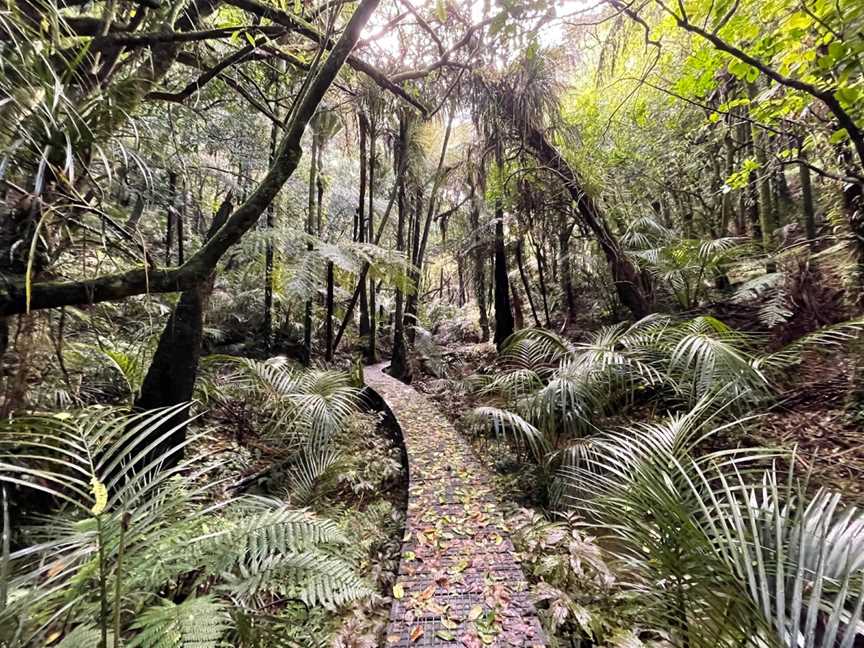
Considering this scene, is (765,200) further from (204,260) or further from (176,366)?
(176,366)

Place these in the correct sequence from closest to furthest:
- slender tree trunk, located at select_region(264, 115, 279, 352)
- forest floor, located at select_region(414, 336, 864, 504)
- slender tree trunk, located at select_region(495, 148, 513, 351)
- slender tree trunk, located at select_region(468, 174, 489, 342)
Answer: forest floor, located at select_region(414, 336, 864, 504), slender tree trunk, located at select_region(264, 115, 279, 352), slender tree trunk, located at select_region(495, 148, 513, 351), slender tree trunk, located at select_region(468, 174, 489, 342)

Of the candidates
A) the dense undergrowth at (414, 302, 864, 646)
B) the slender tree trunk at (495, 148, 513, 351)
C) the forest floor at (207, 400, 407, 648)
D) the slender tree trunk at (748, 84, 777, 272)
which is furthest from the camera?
the slender tree trunk at (495, 148, 513, 351)

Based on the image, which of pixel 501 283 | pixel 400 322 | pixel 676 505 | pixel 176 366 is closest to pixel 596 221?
pixel 501 283

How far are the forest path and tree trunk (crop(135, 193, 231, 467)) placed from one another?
6.24ft

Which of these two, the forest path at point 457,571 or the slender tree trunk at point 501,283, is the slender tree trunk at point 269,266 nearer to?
the slender tree trunk at point 501,283

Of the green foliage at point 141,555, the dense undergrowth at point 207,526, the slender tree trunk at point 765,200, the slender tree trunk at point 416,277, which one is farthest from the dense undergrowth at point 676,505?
the slender tree trunk at point 416,277

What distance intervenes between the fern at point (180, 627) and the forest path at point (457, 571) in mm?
889

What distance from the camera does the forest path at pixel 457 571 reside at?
1672 mm

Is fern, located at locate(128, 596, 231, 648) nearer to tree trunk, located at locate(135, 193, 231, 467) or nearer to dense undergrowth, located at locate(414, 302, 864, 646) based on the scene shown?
dense undergrowth, located at locate(414, 302, 864, 646)

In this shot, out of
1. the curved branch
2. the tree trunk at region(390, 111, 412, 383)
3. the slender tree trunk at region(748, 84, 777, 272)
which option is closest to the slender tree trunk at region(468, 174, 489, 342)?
the tree trunk at region(390, 111, 412, 383)

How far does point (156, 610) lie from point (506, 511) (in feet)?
7.95

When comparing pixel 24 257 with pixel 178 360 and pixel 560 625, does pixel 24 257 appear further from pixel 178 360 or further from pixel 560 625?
pixel 560 625

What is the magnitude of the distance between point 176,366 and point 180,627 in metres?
2.04

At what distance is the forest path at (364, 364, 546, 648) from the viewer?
1.67 metres
